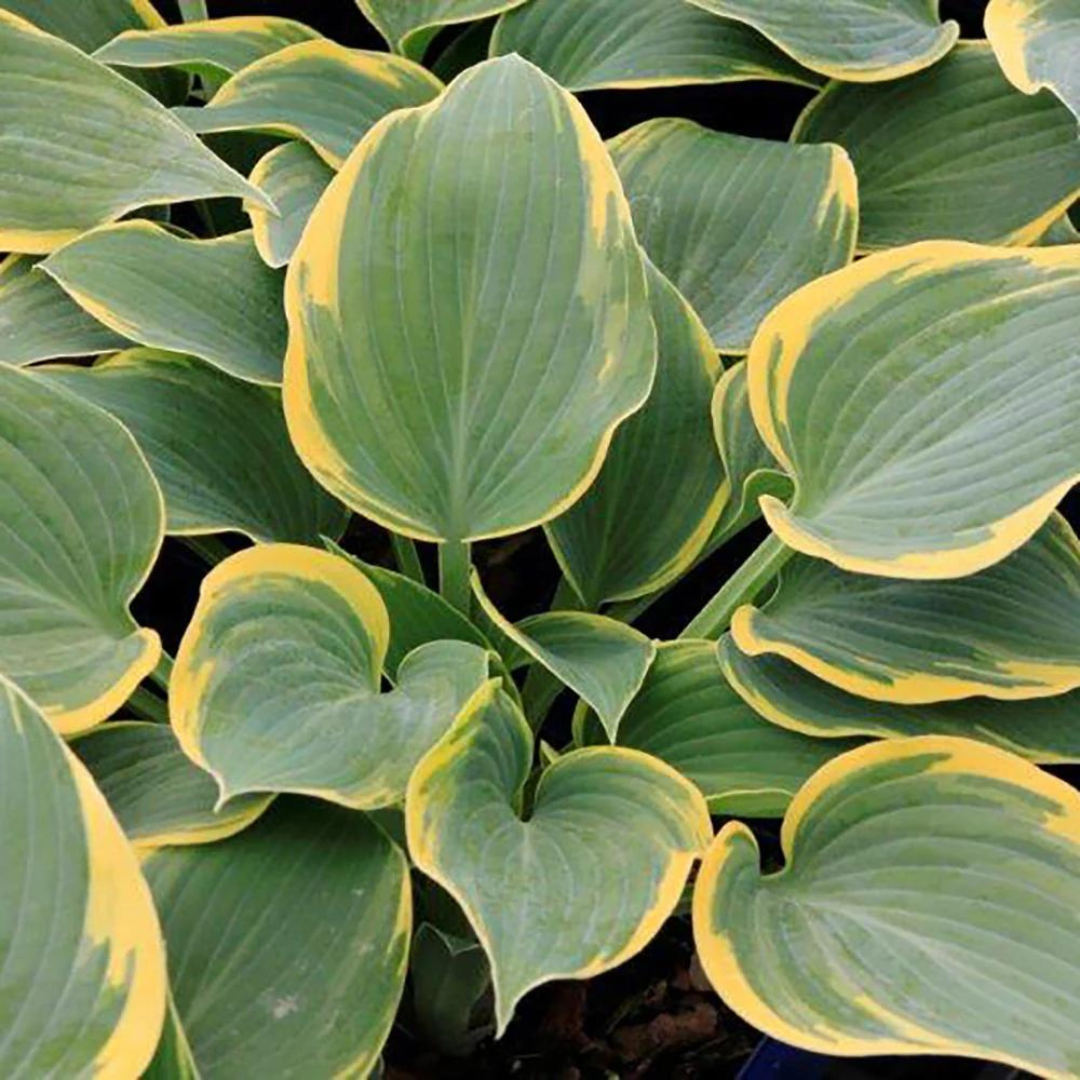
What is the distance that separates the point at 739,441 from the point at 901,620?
14 centimetres

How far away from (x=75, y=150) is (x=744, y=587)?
19.4 inches

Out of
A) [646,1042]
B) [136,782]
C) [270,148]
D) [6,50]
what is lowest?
[646,1042]

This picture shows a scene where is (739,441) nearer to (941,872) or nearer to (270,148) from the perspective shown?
(941,872)

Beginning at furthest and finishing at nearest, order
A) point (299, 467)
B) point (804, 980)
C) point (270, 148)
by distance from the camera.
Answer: point (270, 148) → point (299, 467) → point (804, 980)

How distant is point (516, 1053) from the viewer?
0.95 meters

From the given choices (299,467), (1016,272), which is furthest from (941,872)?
(299,467)

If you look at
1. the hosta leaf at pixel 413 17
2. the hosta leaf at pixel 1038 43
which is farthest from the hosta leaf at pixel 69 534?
the hosta leaf at pixel 1038 43

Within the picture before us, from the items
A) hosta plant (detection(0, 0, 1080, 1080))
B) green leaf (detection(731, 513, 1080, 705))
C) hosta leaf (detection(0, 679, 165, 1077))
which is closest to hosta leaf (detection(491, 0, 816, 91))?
hosta plant (detection(0, 0, 1080, 1080))

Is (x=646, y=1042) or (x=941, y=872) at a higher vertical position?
(x=941, y=872)

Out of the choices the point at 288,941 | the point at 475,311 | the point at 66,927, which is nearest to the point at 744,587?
the point at 475,311

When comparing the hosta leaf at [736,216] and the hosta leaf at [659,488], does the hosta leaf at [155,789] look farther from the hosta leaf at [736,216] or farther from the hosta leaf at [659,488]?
the hosta leaf at [736,216]

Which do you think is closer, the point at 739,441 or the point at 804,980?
the point at 804,980

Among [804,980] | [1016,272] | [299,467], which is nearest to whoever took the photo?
[804,980]

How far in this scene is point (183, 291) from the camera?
3.00ft
